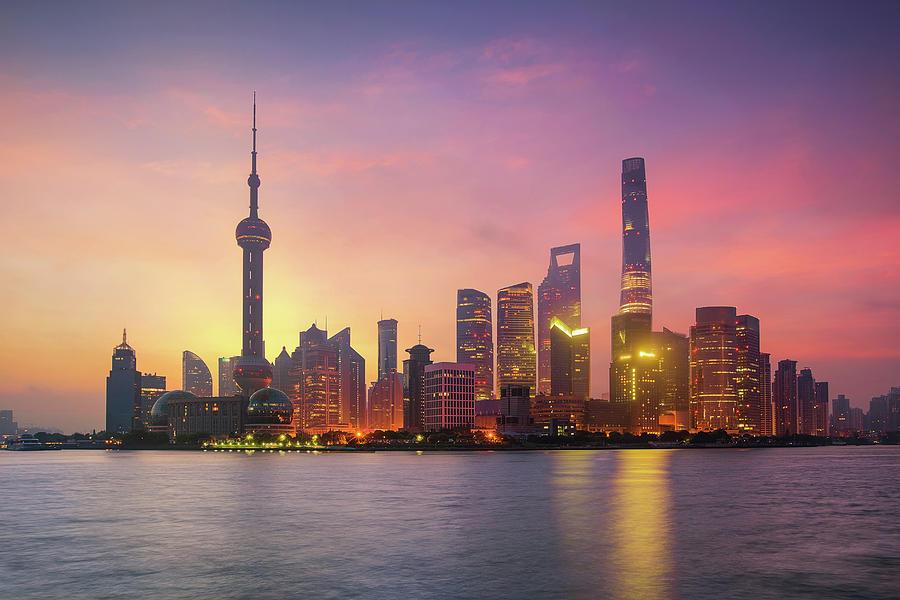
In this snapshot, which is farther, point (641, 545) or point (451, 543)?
point (451, 543)

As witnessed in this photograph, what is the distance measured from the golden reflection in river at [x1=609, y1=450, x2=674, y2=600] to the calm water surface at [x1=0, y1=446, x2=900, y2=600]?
0.61ft

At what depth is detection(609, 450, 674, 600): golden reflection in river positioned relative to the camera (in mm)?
41312

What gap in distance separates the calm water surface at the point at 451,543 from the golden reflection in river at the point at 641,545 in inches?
7.3

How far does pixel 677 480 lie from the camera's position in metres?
129

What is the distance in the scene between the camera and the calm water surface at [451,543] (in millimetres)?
42016

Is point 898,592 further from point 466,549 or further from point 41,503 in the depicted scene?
point 41,503

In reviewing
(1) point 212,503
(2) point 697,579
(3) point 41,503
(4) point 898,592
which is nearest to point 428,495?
(1) point 212,503

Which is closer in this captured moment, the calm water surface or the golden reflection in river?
the golden reflection in river

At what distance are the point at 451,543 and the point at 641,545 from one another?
48.0 feet

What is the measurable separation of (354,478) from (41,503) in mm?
54122

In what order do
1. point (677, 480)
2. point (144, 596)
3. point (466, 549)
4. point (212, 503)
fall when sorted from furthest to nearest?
1. point (677, 480)
2. point (212, 503)
3. point (466, 549)
4. point (144, 596)

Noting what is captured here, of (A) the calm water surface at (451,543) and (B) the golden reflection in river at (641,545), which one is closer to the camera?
(B) the golden reflection in river at (641,545)

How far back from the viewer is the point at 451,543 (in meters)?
57.1

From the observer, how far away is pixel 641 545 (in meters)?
56.2
